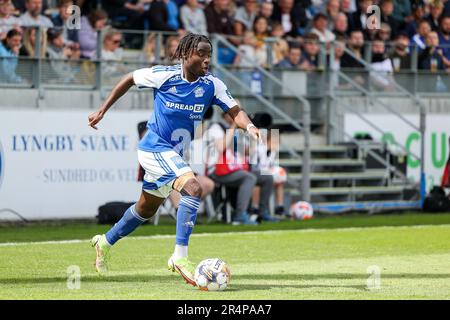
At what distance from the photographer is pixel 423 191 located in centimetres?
2412

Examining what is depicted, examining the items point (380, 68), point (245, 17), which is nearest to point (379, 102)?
point (380, 68)

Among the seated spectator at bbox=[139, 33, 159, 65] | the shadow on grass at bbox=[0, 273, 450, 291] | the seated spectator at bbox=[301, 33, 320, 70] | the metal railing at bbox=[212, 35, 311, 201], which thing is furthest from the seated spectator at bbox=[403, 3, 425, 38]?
the shadow on grass at bbox=[0, 273, 450, 291]

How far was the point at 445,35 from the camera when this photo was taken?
26797 mm

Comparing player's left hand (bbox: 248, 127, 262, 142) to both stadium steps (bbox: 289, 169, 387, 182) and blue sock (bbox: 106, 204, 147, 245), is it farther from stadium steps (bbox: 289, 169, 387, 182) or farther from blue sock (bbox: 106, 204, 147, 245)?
stadium steps (bbox: 289, 169, 387, 182)

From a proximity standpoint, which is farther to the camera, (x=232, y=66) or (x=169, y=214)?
(x=232, y=66)

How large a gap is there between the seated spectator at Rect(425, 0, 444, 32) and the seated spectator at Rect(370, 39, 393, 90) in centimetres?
222

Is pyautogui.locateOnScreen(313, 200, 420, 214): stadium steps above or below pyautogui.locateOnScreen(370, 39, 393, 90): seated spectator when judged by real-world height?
below

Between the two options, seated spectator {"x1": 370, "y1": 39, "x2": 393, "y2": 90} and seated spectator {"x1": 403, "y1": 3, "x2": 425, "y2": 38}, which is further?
seated spectator {"x1": 403, "y1": 3, "x2": 425, "y2": 38}

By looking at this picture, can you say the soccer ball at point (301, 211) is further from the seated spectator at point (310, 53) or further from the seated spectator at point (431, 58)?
the seated spectator at point (431, 58)

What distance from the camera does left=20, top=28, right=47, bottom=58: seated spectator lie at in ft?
66.0

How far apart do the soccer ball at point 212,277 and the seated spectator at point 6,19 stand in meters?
10.3
